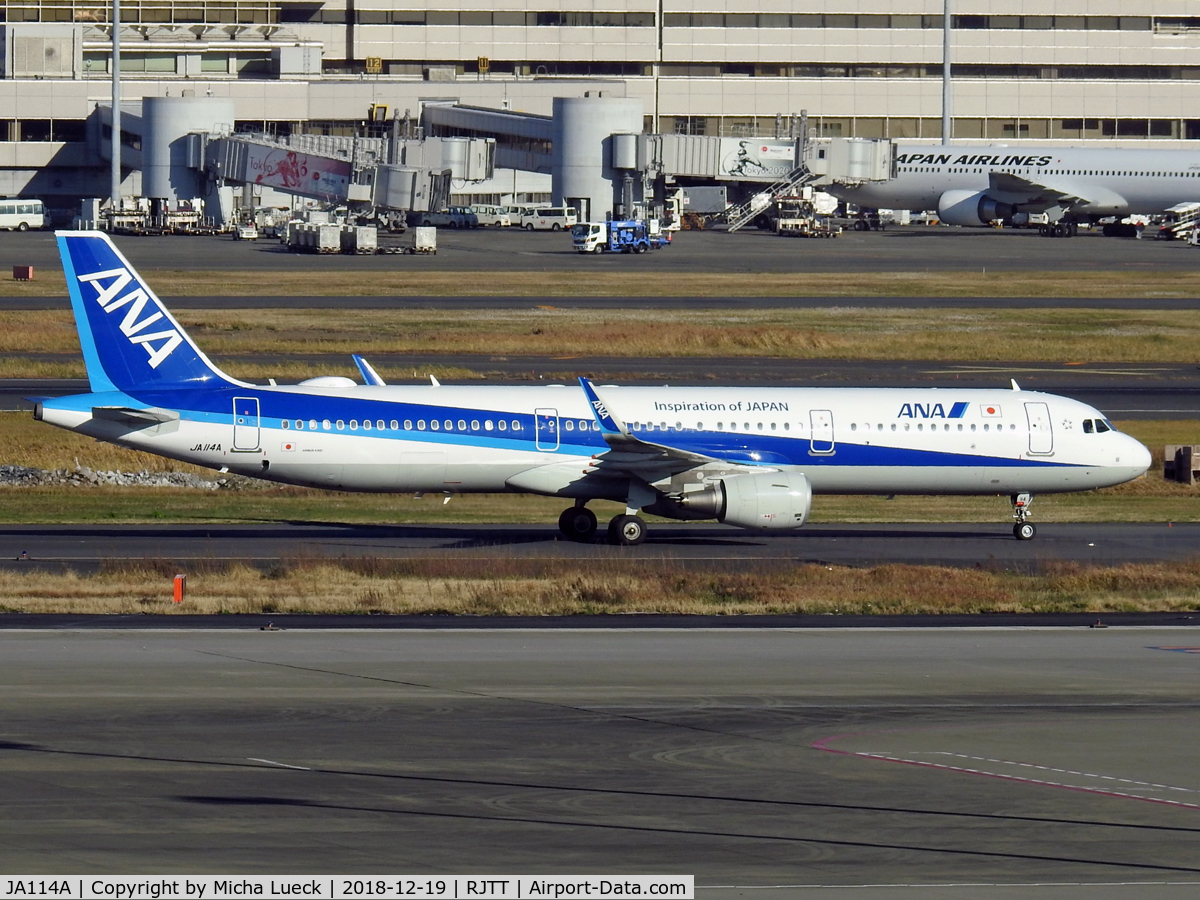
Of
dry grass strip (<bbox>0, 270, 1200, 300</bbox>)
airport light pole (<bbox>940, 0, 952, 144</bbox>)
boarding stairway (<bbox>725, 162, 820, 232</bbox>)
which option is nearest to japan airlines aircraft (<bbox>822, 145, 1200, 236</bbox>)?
boarding stairway (<bbox>725, 162, 820, 232</bbox>)

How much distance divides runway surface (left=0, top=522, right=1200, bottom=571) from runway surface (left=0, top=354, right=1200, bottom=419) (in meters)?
19.9

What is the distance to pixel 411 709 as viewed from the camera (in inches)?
930

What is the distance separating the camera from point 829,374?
6844 centimetres

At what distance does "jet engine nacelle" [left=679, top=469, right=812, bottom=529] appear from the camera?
125 ft

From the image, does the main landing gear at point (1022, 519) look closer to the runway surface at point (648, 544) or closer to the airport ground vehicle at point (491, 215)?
the runway surface at point (648, 544)

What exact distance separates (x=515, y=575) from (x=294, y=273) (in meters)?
72.4

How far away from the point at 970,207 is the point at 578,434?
4144 inches

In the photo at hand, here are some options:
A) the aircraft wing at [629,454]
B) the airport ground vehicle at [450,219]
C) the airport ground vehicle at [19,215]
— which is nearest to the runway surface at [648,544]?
the aircraft wing at [629,454]

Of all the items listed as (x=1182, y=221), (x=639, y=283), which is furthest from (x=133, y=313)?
(x=1182, y=221)

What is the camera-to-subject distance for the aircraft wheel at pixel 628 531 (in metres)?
40.0

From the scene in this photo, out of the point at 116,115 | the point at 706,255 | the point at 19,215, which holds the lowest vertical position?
the point at 706,255

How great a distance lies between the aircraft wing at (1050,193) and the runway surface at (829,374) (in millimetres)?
64046

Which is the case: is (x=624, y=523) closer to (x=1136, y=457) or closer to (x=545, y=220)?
(x=1136, y=457)

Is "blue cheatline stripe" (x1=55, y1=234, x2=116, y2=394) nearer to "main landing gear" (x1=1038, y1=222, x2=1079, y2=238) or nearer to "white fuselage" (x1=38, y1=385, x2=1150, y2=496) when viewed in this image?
"white fuselage" (x1=38, y1=385, x2=1150, y2=496)
